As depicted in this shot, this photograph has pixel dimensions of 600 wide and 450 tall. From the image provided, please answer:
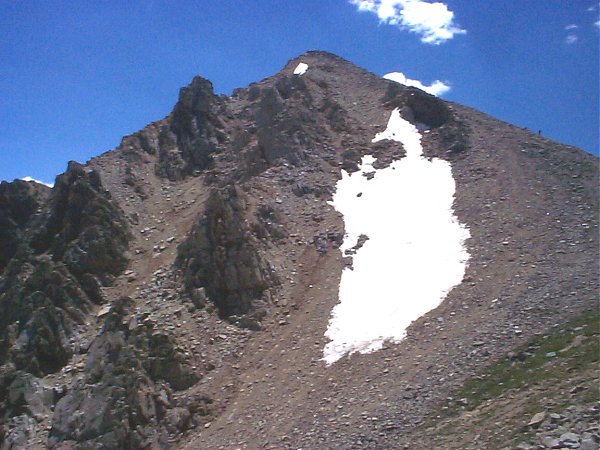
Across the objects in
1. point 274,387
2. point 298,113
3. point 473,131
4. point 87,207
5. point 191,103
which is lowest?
point 274,387

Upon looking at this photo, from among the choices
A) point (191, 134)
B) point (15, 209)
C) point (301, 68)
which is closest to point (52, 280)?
point (15, 209)

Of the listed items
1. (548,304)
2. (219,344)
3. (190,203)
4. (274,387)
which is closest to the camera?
(548,304)

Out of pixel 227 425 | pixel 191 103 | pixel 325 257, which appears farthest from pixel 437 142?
pixel 227 425

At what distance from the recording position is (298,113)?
49.4 meters

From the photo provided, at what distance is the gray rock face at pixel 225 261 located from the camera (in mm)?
32250

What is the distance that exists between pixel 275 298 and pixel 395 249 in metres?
7.53

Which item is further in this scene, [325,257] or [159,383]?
[325,257]

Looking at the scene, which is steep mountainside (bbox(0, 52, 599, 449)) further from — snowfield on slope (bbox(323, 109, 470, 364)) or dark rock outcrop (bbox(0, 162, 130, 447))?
snowfield on slope (bbox(323, 109, 470, 364))

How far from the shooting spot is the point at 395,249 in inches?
1342

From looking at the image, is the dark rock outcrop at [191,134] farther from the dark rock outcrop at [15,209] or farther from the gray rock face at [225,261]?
the gray rock face at [225,261]

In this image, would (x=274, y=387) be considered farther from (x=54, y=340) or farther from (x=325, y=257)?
(x=54, y=340)

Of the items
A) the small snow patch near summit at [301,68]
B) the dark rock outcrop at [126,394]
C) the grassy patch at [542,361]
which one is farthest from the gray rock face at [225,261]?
the small snow patch near summit at [301,68]

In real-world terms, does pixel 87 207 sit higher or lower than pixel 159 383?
higher

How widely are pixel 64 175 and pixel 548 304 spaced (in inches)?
1350
